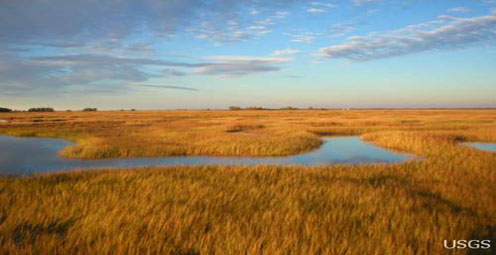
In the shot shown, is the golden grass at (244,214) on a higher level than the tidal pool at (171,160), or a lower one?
higher

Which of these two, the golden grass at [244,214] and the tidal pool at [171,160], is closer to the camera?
the golden grass at [244,214]

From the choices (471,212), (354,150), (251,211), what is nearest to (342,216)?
(251,211)

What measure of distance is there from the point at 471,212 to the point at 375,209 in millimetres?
2189

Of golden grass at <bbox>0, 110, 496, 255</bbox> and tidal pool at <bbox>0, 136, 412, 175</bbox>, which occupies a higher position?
golden grass at <bbox>0, 110, 496, 255</bbox>

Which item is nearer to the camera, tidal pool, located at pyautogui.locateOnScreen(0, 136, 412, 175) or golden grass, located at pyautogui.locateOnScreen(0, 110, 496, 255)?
golden grass, located at pyautogui.locateOnScreen(0, 110, 496, 255)

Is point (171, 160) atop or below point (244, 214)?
below

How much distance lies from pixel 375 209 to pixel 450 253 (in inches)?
71.9

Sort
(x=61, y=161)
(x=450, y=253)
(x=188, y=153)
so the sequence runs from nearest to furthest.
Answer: (x=450, y=253) < (x=61, y=161) < (x=188, y=153)

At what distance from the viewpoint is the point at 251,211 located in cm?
641

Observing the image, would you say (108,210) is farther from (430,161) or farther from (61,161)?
(430,161)

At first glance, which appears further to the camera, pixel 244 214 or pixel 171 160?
pixel 171 160

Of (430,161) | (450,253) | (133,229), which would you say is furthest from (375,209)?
(430,161)

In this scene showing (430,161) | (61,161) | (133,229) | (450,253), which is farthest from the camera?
(61,161)

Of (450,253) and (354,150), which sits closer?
(450,253)
